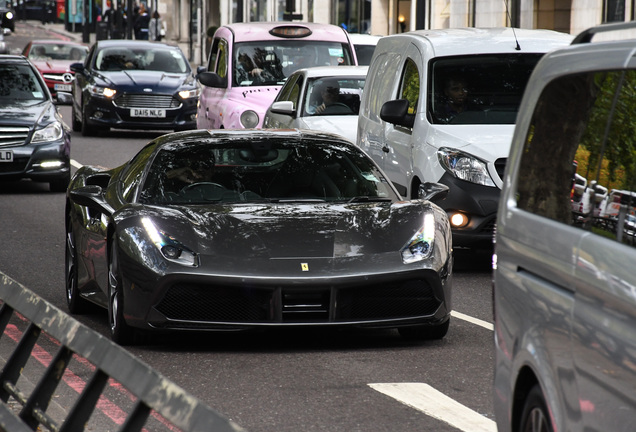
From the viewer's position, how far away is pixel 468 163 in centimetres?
1111

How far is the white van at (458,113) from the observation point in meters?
11.1

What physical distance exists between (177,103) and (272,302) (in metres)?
18.0

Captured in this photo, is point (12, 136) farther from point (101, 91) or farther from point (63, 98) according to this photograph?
point (101, 91)

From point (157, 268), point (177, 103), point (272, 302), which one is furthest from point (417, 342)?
point (177, 103)

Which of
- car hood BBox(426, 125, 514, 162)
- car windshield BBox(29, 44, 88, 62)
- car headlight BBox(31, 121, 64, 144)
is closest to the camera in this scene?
car hood BBox(426, 125, 514, 162)

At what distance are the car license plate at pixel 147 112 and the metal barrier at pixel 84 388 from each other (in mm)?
19828

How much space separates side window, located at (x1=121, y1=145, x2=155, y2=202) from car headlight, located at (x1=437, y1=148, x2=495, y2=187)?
284cm

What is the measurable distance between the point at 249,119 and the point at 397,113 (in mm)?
6506

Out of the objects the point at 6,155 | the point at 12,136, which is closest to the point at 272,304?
the point at 6,155

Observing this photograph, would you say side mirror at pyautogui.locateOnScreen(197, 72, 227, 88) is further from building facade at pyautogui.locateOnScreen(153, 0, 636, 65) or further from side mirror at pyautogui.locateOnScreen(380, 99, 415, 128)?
side mirror at pyautogui.locateOnScreen(380, 99, 415, 128)

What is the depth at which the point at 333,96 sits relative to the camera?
16.3 m

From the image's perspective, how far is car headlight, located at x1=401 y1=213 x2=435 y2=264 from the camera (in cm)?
782

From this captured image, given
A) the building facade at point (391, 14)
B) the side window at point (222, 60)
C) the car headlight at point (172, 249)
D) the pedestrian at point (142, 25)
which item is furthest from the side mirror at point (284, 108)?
the pedestrian at point (142, 25)

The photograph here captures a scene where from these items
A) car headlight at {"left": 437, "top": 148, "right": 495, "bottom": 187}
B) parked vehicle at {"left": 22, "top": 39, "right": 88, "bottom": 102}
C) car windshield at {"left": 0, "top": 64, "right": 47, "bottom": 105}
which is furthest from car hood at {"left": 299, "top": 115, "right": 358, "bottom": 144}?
parked vehicle at {"left": 22, "top": 39, "right": 88, "bottom": 102}
